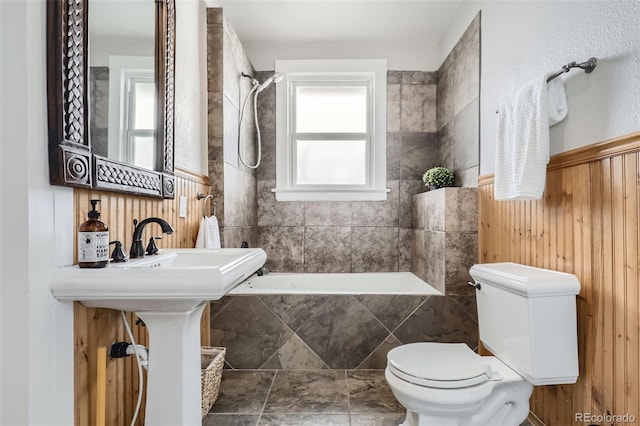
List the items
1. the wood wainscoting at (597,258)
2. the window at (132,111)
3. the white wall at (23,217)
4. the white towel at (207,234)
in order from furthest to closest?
the white towel at (207,234), the window at (132,111), the wood wainscoting at (597,258), the white wall at (23,217)

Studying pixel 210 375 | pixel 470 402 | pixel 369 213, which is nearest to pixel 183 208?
pixel 210 375

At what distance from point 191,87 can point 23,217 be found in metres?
1.47

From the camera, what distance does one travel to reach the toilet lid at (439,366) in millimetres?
1465

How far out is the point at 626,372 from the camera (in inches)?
50.3

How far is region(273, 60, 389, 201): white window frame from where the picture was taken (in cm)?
335

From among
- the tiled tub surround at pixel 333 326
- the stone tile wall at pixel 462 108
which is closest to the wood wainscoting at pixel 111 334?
the tiled tub surround at pixel 333 326

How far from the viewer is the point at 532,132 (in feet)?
5.16

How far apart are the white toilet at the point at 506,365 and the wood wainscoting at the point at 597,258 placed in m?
0.07

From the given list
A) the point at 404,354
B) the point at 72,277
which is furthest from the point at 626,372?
the point at 72,277

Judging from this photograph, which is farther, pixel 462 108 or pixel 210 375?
pixel 462 108

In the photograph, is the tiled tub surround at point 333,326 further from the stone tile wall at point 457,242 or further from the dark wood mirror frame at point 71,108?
the dark wood mirror frame at point 71,108

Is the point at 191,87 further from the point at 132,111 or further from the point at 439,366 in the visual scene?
the point at 439,366

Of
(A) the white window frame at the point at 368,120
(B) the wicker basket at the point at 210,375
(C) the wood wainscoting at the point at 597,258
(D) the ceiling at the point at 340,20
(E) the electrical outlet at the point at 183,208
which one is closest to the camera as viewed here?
(C) the wood wainscoting at the point at 597,258

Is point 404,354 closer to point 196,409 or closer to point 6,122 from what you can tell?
point 196,409
